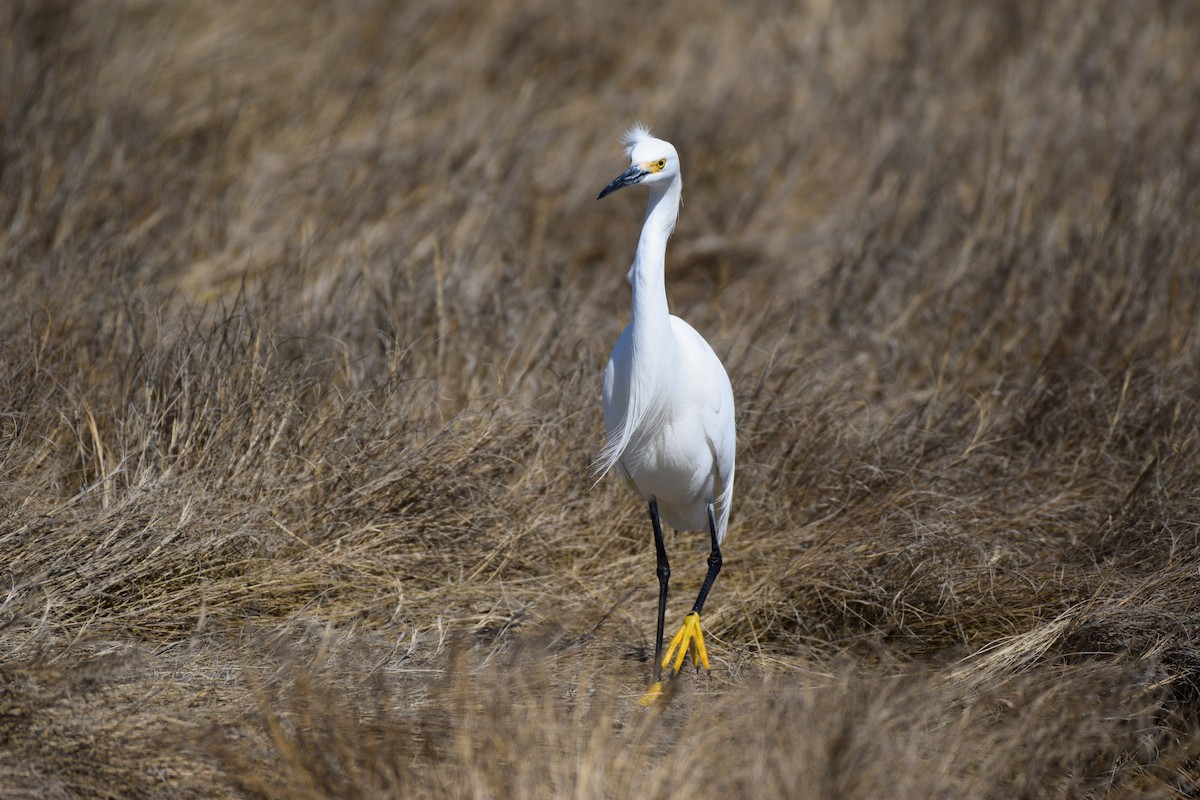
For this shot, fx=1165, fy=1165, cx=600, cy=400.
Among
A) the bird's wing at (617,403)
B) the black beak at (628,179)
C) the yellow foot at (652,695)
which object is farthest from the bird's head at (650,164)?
the yellow foot at (652,695)

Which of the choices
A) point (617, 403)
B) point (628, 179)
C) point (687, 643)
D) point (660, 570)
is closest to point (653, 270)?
point (628, 179)

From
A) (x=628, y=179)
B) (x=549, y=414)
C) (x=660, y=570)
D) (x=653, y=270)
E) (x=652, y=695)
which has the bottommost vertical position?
(x=652, y=695)

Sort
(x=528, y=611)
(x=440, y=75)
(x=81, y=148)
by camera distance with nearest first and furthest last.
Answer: (x=528, y=611) < (x=81, y=148) < (x=440, y=75)

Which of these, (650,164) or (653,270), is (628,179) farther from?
(653,270)

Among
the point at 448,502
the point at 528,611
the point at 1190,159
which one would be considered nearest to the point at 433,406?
the point at 448,502

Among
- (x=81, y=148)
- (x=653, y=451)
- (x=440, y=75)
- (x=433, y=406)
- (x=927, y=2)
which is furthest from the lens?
(x=927, y=2)

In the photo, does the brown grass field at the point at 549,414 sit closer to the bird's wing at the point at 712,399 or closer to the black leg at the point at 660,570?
the black leg at the point at 660,570

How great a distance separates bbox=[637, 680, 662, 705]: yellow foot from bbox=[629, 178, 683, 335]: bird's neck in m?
0.91

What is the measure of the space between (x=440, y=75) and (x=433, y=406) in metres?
2.93

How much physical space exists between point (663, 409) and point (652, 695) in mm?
733

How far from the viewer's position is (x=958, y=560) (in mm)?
3408

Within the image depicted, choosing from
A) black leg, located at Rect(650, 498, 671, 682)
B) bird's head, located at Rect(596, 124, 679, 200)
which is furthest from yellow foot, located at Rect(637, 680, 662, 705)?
bird's head, located at Rect(596, 124, 679, 200)

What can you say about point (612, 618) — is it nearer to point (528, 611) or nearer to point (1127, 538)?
point (528, 611)

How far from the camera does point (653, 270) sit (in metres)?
2.78
